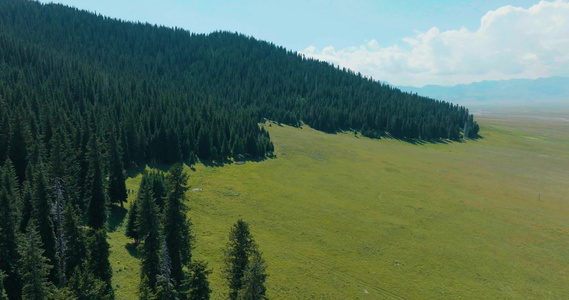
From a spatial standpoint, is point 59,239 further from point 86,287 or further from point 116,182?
point 116,182

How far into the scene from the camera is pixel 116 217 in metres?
54.0

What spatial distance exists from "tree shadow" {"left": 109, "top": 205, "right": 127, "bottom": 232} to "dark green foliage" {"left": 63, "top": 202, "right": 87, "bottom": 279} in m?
17.3

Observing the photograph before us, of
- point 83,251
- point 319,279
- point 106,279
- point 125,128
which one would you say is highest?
point 125,128

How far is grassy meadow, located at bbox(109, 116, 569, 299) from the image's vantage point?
138 feet

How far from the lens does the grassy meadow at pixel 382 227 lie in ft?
138

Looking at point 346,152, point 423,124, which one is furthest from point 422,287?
point 423,124

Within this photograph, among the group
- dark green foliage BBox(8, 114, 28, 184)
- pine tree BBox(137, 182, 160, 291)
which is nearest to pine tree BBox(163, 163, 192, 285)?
pine tree BBox(137, 182, 160, 291)

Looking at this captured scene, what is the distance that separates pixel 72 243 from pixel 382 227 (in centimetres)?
5107

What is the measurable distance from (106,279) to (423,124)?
19202 cm

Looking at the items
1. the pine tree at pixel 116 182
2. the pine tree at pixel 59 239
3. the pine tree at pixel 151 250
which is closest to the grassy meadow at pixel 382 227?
the pine tree at pixel 116 182

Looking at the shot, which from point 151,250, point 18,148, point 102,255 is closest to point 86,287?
point 102,255

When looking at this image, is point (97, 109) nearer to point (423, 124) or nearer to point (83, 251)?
point (83, 251)

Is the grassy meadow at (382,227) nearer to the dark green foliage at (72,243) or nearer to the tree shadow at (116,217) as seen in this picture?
the tree shadow at (116,217)

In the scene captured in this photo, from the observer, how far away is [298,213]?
210 feet
